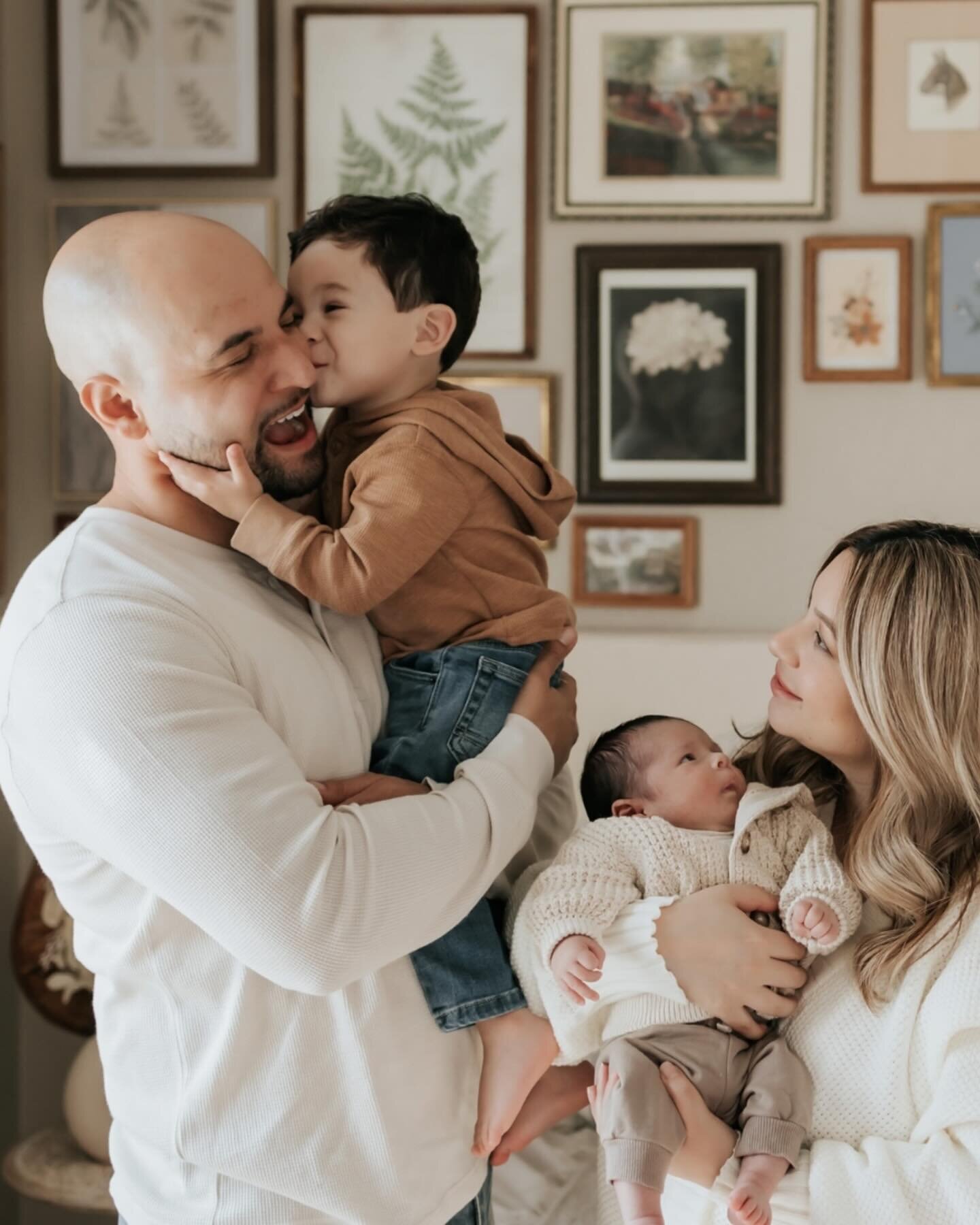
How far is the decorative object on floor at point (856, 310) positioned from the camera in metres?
2.99

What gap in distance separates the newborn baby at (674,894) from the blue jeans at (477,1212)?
156 mm


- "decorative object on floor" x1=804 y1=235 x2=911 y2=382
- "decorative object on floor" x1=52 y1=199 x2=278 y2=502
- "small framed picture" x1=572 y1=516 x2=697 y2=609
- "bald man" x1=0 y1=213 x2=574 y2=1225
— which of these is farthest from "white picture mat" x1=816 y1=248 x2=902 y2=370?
"bald man" x1=0 y1=213 x2=574 y2=1225

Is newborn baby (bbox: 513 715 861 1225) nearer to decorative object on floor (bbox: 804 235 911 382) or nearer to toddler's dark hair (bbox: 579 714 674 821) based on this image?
toddler's dark hair (bbox: 579 714 674 821)

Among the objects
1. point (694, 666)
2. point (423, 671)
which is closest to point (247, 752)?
point (423, 671)

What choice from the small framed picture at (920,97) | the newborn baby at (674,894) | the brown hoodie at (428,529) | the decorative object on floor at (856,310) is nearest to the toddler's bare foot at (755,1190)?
the newborn baby at (674,894)

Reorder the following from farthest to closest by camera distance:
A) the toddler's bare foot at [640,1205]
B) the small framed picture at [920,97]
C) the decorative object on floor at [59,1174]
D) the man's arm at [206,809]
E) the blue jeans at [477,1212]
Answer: the small framed picture at [920,97] < the decorative object on floor at [59,1174] < the blue jeans at [477,1212] < the toddler's bare foot at [640,1205] < the man's arm at [206,809]

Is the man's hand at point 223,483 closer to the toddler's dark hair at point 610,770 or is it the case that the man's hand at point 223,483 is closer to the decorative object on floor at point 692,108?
the toddler's dark hair at point 610,770

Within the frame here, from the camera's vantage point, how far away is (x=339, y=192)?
3.03 meters

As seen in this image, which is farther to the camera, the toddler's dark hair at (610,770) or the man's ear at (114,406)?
the toddler's dark hair at (610,770)

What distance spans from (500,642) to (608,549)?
158 cm

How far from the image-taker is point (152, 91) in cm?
306

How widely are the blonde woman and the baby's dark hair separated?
583 mm

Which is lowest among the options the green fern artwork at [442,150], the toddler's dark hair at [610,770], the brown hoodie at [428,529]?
the toddler's dark hair at [610,770]

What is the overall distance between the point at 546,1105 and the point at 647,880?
291 mm
